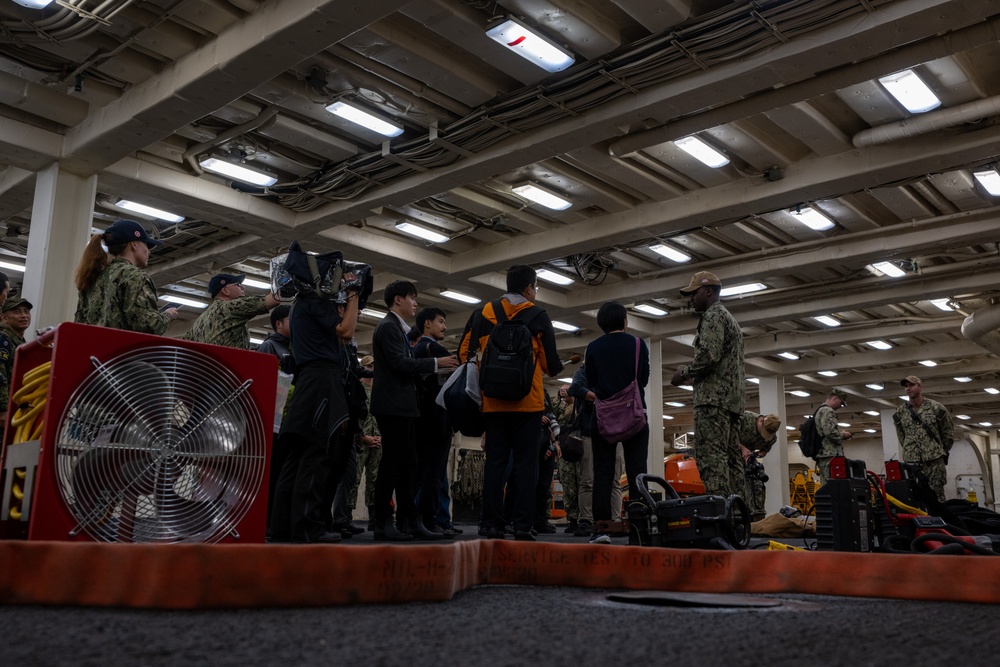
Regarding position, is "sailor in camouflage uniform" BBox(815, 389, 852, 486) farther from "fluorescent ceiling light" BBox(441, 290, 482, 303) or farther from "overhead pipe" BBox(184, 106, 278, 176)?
"overhead pipe" BBox(184, 106, 278, 176)

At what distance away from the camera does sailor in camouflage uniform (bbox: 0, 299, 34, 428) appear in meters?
4.47

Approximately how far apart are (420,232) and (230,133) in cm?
306

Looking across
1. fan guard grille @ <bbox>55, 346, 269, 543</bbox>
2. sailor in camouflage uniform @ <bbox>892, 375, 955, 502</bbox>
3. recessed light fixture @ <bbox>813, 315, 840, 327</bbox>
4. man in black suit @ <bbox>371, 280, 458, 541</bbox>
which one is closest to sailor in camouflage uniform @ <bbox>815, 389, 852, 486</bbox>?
sailor in camouflage uniform @ <bbox>892, 375, 955, 502</bbox>

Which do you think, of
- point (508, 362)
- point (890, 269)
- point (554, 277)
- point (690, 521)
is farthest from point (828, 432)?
point (508, 362)

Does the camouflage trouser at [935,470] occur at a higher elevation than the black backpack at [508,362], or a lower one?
lower

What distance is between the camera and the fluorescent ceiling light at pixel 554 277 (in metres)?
11.1

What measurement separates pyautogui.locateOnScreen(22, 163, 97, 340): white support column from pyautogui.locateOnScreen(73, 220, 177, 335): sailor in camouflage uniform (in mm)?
3932

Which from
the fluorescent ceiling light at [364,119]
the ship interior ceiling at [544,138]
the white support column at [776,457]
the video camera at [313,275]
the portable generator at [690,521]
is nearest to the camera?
the portable generator at [690,521]

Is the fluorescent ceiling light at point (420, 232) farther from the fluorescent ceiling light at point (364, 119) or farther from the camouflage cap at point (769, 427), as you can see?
the camouflage cap at point (769, 427)

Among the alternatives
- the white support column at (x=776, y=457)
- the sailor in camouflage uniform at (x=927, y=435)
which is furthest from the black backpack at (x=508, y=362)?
the white support column at (x=776, y=457)

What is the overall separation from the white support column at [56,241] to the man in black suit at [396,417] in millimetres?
4233

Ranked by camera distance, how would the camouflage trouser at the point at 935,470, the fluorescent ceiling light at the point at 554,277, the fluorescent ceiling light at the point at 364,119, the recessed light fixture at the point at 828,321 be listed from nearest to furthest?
the fluorescent ceiling light at the point at 364,119 < the camouflage trouser at the point at 935,470 < the fluorescent ceiling light at the point at 554,277 < the recessed light fixture at the point at 828,321

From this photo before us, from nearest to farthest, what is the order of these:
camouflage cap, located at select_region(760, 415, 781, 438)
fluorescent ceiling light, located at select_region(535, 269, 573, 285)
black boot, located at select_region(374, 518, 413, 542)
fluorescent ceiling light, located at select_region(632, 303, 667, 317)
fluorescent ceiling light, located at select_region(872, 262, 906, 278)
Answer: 1. black boot, located at select_region(374, 518, 413, 542)
2. camouflage cap, located at select_region(760, 415, 781, 438)
3. fluorescent ceiling light, located at select_region(872, 262, 906, 278)
4. fluorescent ceiling light, located at select_region(535, 269, 573, 285)
5. fluorescent ceiling light, located at select_region(632, 303, 667, 317)

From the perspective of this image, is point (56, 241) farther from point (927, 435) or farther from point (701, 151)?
point (927, 435)
